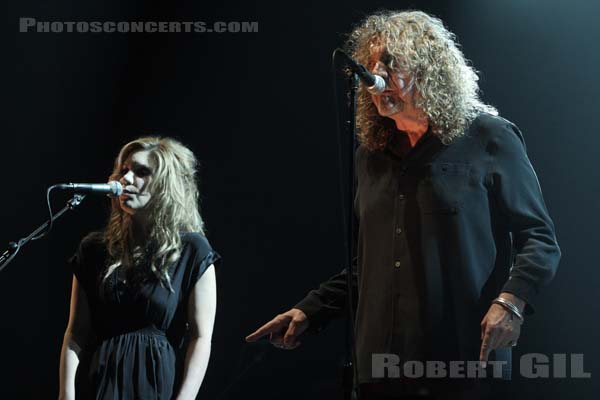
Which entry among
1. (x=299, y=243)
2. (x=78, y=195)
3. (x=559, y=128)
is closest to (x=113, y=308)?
(x=78, y=195)

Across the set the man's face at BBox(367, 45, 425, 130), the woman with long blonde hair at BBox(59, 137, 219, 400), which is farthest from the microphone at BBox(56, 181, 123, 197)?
the man's face at BBox(367, 45, 425, 130)

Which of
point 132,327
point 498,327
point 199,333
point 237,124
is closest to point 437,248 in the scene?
point 498,327

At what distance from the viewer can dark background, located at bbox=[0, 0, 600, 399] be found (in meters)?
3.82

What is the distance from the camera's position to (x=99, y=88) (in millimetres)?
4262

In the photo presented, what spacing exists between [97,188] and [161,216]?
1.08 ft

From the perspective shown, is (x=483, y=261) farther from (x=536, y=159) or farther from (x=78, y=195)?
(x=536, y=159)

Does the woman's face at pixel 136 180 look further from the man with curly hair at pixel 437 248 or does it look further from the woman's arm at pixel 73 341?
the man with curly hair at pixel 437 248

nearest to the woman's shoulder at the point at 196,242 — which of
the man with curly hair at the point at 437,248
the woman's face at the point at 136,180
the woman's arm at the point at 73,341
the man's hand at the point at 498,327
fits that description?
the woman's face at the point at 136,180

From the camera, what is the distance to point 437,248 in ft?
7.18

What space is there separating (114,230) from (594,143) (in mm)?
2153

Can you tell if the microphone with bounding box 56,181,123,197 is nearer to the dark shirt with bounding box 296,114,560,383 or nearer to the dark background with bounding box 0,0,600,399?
the dark shirt with bounding box 296,114,560,383

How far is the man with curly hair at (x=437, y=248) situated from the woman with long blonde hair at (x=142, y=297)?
0.64 m

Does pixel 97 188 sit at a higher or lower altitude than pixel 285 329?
higher

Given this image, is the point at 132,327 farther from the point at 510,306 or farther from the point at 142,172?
the point at 510,306
